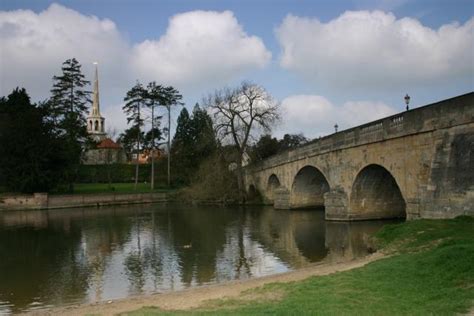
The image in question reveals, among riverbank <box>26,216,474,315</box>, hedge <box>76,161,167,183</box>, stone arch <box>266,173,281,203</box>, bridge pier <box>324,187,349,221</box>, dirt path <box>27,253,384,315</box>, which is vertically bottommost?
dirt path <box>27,253,384,315</box>

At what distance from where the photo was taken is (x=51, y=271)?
17.8m

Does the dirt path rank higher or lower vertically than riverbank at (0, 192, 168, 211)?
lower

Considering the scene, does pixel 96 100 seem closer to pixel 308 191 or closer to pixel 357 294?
pixel 308 191

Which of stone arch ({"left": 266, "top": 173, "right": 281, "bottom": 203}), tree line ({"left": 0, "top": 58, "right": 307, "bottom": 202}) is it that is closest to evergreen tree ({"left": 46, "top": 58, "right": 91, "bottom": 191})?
tree line ({"left": 0, "top": 58, "right": 307, "bottom": 202})

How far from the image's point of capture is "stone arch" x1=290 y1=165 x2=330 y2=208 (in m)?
38.3

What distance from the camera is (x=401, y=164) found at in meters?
22.3

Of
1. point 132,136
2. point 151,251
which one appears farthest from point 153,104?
point 151,251

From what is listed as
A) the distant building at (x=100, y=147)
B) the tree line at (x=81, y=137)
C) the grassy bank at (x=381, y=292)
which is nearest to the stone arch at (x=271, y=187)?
the tree line at (x=81, y=137)

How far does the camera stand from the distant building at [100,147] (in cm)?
6888

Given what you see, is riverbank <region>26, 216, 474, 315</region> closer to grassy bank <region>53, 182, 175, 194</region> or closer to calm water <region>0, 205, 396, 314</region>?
calm water <region>0, 205, 396, 314</region>

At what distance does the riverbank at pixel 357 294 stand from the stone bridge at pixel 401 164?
4.41 m

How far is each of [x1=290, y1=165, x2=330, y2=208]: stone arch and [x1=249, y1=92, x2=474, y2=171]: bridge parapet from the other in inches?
210

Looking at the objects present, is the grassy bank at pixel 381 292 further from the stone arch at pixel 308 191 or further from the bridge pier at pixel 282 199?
the bridge pier at pixel 282 199

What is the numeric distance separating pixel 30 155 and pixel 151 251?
30351 millimetres
